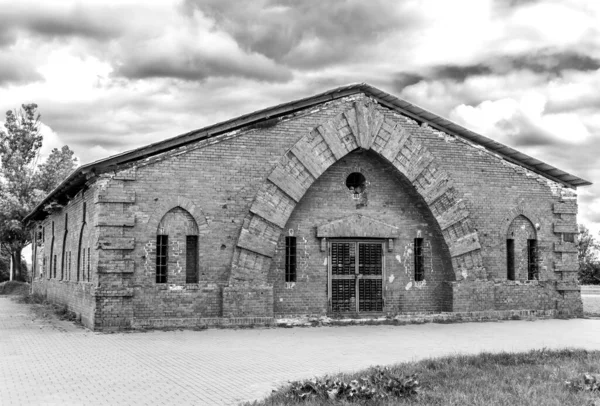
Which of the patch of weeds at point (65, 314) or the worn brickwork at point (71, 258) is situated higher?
Result: the worn brickwork at point (71, 258)

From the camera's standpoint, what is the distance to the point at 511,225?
66.2 feet

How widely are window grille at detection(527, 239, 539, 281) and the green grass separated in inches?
330

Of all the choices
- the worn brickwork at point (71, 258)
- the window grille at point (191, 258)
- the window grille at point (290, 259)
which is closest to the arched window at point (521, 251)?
the window grille at point (290, 259)

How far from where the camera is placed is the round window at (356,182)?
1906cm

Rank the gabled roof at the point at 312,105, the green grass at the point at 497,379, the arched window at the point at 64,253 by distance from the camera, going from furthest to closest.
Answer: the arched window at the point at 64,253
the gabled roof at the point at 312,105
the green grass at the point at 497,379

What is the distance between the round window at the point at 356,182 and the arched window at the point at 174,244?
4782 mm

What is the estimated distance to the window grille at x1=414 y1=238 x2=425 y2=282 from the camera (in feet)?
63.5

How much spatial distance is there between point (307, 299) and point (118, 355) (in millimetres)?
6936

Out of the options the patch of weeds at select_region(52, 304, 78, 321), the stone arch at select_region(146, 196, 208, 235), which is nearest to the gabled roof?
the stone arch at select_region(146, 196, 208, 235)

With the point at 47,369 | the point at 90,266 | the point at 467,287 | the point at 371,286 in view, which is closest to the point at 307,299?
the point at 371,286

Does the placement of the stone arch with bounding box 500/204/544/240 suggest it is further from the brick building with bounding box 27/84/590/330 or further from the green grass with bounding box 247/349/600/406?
the green grass with bounding box 247/349/600/406

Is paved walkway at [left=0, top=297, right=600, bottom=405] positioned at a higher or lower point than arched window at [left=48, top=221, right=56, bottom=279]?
lower

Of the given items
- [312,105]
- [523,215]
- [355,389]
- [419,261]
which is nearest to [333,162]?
[312,105]

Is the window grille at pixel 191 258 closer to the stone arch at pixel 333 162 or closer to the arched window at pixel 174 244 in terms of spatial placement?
the arched window at pixel 174 244
